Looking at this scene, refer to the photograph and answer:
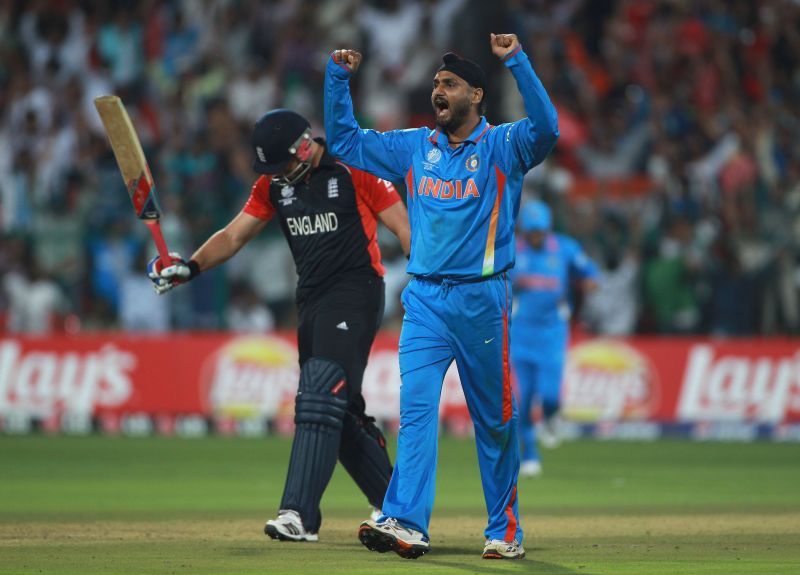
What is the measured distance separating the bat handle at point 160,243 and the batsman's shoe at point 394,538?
84.9 inches

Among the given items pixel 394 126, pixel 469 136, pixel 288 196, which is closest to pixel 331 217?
pixel 288 196

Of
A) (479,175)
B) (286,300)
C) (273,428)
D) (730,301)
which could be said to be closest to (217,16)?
(286,300)

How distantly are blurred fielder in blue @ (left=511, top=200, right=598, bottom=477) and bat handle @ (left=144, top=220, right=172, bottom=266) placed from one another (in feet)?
22.2

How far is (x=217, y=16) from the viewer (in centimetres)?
2342

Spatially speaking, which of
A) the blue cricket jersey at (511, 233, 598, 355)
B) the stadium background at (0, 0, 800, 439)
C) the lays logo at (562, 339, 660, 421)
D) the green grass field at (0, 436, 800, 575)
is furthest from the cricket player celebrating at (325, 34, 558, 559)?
the lays logo at (562, 339, 660, 421)

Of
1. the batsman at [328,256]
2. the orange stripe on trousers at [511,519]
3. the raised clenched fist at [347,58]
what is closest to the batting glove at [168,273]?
the batsman at [328,256]

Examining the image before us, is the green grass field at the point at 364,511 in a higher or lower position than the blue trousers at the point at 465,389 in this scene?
lower

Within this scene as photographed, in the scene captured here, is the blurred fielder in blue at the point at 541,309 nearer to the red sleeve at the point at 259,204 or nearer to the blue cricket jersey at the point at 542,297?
the blue cricket jersey at the point at 542,297

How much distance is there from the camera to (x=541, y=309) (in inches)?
631

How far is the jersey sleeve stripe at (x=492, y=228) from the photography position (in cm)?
816

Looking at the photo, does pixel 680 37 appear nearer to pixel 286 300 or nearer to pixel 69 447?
pixel 286 300

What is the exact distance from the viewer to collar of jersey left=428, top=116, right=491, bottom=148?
8.26m

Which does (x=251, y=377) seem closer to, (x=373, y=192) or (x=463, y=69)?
(x=373, y=192)

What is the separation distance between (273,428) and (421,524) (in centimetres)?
1251
